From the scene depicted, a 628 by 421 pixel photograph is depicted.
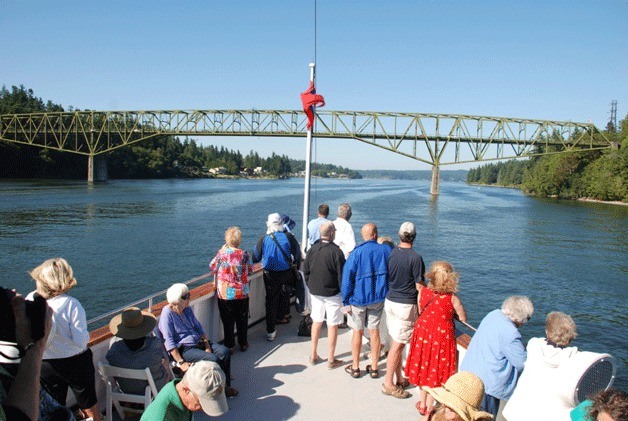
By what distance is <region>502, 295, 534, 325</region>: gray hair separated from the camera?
313 centimetres

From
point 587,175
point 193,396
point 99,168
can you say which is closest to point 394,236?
point 193,396

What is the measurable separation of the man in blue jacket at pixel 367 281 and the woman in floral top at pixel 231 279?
1114 mm

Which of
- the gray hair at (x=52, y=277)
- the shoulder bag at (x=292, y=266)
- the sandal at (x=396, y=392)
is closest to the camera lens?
the gray hair at (x=52, y=277)

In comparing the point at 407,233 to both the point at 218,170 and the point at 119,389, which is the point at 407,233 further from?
the point at 218,170

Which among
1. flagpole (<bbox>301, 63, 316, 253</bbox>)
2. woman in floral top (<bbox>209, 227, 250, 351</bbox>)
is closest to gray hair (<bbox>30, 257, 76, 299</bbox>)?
woman in floral top (<bbox>209, 227, 250, 351</bbox>)

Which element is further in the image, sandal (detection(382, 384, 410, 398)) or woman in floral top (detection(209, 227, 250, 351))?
woman in floral top (detection(209, 227, 250, 351))

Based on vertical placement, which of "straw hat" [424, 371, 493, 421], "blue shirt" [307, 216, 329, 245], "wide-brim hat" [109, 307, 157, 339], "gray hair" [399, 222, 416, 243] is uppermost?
"gray hair" [399, 222, 416, 243]

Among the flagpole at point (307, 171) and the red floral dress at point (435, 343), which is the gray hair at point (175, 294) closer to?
the red floral dress at point (435, 343)

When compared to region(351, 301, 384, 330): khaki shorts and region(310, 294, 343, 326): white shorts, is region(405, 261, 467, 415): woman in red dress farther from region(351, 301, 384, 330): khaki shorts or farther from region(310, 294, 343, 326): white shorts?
region(310, 294, 343, 326): white shorts

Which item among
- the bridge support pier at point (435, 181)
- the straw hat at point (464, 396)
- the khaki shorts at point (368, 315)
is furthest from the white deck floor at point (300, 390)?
the bridge support pier at point (435, 181)

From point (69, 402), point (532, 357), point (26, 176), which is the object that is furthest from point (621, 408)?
point (26, 176)

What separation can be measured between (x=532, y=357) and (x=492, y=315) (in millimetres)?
434

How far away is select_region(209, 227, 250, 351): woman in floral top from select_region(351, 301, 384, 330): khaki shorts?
1217 mm

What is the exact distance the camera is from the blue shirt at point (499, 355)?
314 centimetres
